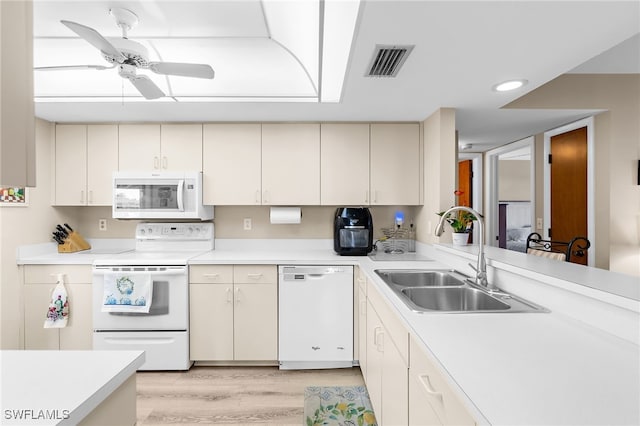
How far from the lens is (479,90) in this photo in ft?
7.38

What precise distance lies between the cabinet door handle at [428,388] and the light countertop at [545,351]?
0.33 feet

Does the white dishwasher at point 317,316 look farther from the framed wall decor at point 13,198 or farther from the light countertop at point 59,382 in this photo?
the framed wall decor at point 13,198

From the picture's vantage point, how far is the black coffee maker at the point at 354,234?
287 cm

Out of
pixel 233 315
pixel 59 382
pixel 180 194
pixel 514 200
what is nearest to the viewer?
pixel 59 382

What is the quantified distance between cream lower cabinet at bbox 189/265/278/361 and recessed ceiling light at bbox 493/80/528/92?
2173 millimetres

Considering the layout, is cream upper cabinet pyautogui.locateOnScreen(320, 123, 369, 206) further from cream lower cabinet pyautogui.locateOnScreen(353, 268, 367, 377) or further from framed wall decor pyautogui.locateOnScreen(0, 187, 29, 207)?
framed wall decor pyautogui.locateOnScreen(0, 187, 29, 207)

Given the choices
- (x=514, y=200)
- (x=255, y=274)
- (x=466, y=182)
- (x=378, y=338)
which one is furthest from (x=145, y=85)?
(x=514, y=200)

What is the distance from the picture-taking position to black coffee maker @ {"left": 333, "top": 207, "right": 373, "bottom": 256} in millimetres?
2865

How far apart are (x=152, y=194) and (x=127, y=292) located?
33.5 inches

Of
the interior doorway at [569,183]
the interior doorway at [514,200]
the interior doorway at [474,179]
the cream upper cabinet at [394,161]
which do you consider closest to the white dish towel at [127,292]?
the cream upper cabinet at [394,161]

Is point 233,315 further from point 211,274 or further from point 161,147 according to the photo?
point 161,147

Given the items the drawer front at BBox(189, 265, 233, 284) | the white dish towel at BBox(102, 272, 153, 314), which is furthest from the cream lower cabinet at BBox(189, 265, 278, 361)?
the white dish towel at BBox(102, 272, 153, 314)

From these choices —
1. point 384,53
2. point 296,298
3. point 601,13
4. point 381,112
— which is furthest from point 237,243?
point 601,13

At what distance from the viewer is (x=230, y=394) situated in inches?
92.4
